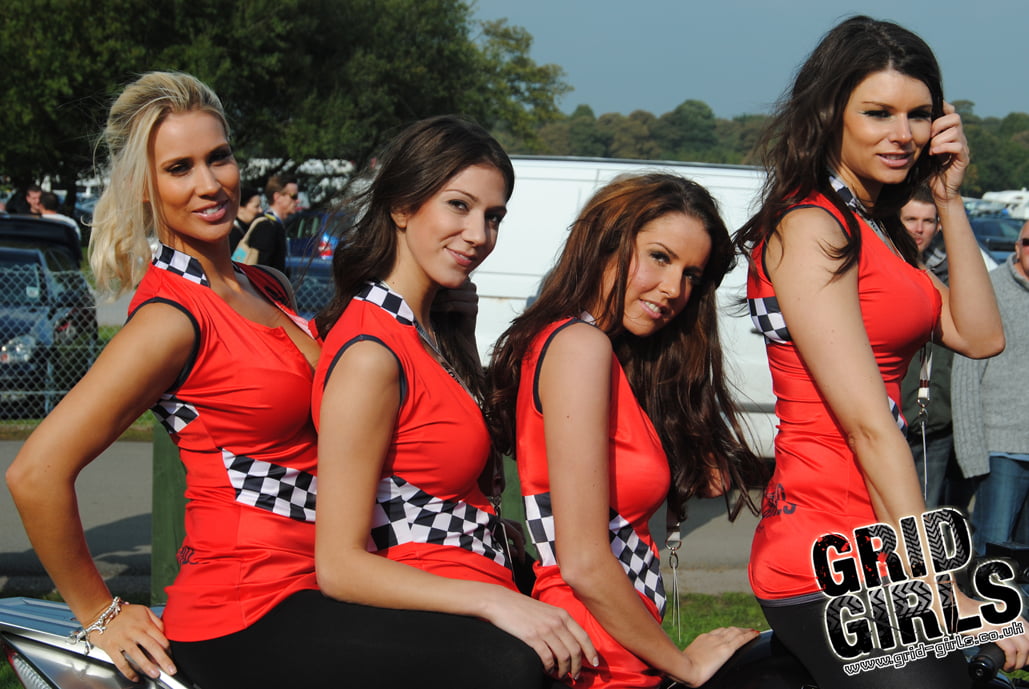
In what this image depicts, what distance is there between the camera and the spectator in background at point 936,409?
5.19 meters

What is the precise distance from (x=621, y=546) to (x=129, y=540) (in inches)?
204

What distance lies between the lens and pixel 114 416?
2232mm

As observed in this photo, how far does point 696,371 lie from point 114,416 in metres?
1.38

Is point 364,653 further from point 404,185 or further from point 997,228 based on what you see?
point 997,228

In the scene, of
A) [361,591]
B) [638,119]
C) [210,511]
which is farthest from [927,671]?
[638,119]

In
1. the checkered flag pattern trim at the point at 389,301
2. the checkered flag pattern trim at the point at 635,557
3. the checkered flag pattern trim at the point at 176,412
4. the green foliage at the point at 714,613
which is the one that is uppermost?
the checkered flag pattern trim at the point at 389,301

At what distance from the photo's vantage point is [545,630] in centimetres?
203

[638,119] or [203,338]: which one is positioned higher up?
[638,119]

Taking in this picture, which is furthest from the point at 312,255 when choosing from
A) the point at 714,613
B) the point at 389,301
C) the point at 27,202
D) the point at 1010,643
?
the point at 27,202

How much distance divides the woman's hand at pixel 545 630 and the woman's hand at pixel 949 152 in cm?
136

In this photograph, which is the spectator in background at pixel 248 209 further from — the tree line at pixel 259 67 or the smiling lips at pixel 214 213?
the tree line at pixel 259 67

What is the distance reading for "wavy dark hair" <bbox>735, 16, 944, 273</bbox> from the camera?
7.37 feet

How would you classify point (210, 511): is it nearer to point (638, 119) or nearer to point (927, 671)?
point (927, 671)

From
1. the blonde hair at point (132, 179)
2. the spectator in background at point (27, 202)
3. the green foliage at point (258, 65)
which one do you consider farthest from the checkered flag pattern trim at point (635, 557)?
the green foliage at point (258, 65)
